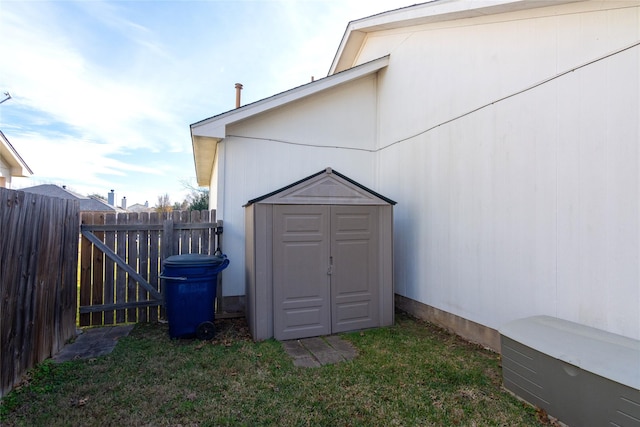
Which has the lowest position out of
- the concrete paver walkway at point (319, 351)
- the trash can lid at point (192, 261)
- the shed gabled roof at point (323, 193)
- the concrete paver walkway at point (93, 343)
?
the concrete paver walkway at point (319, 351)

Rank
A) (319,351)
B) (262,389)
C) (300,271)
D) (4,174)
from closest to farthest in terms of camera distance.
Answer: (262,389) < (319,351) < (300,271) < (4,174)

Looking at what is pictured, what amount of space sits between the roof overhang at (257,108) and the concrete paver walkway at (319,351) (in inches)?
142

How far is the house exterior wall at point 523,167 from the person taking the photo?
9.13ft

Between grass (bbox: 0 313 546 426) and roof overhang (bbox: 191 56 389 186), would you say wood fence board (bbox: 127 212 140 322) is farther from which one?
roof overhang (bbox: 191 56 389 186)

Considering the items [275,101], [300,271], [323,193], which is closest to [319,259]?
[300,271]

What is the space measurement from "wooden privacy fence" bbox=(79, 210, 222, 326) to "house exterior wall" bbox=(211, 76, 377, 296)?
472 millimetres

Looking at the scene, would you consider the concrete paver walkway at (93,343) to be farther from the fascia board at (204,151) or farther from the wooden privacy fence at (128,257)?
the fascia board at (204,151)

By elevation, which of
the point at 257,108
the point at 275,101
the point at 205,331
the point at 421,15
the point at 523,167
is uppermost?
the point at 421,15

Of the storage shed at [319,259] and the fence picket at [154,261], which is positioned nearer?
the storage shed at [319,259]

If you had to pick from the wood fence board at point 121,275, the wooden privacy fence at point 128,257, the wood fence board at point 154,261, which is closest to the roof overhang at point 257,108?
the wooden privacy fence at point 128,257

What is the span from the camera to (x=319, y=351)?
13.4 ft

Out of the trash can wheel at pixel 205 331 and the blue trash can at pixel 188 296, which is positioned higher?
the blue trash can at pixel 188 296

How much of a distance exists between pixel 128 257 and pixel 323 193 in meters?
3.49

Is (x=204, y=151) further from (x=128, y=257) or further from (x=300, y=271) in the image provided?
(x=300, y=271)
